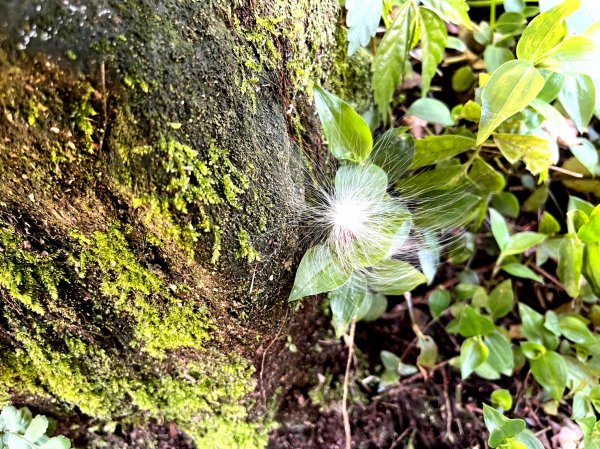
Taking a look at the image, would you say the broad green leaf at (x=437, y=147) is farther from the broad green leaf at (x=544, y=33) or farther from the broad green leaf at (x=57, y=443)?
the broad green leaf at (x=57, y=443)

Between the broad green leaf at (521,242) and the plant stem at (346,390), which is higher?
the broad green leaf at (521,242)

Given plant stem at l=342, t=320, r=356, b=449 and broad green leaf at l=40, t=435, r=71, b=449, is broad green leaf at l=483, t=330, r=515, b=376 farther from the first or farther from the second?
broad green leaf at l=40, t=435, r=71, b=449

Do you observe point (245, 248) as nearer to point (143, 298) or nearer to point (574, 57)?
point (143, 298)

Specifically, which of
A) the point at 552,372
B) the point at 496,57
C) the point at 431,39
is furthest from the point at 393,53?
the point at 552,372

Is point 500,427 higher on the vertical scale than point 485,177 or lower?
lower

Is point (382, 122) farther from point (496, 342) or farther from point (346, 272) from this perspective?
point (496, 342)

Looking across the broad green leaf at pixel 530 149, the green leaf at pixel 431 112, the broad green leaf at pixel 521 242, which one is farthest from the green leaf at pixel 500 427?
the green leaf at pixel 431 112

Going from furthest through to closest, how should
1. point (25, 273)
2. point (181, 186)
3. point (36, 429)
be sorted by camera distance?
point (36, 429), point (25, 273), point (181, 186)

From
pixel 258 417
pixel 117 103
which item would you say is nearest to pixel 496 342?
pixel 258 417
